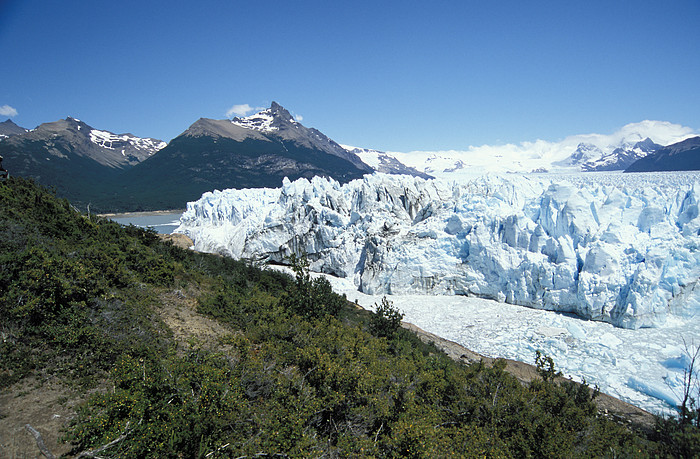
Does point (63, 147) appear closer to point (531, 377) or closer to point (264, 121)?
point (264, 121)

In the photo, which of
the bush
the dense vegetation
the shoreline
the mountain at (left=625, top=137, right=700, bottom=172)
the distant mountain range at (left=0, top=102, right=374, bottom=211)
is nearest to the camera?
the dense vegetation

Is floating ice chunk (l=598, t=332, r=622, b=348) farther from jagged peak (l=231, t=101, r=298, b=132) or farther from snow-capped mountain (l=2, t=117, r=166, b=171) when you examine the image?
jagged peak (l=231, t=101, r=298, b=132)

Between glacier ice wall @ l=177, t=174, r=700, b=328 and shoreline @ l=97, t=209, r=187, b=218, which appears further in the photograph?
shoreline @ l=97, t=209, r=187, b=218

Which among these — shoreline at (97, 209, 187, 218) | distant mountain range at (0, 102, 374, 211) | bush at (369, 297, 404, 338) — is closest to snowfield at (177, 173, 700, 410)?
bush at (369, 297, 404, 338)

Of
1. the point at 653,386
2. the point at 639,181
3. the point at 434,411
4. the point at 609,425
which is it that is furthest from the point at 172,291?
the point at 639,181

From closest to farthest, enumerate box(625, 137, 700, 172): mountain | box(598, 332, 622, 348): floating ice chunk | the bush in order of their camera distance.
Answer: the bush → box(598, 332, 622, 348): floating ice chunk → box(625, 137, 700, 172): mountain
